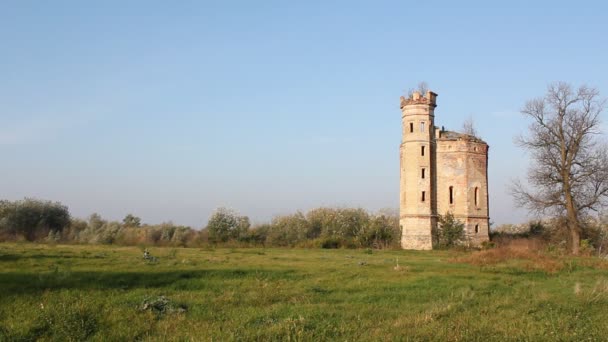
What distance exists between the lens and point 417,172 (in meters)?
46.3

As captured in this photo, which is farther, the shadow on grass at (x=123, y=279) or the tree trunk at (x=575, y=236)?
the tree trunk at (x=575, y=236)

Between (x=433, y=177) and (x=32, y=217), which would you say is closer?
(x=433, y=177)

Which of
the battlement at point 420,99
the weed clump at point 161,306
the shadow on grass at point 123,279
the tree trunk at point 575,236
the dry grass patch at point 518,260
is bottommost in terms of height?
the weed clump at point 161,306

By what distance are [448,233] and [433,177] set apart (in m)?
5.44

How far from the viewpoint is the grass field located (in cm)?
950

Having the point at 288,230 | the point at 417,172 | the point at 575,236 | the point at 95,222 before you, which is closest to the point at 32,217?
the point at 95,222

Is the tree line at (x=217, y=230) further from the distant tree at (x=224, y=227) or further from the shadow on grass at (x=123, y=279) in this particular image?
the shadow on grass at (x=123, y=279)

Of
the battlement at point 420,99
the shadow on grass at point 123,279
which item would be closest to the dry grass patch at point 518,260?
the shadow on grass at point 123,279

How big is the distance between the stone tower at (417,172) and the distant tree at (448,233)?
0.78m

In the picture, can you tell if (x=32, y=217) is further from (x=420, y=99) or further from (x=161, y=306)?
(x=161, y=306)

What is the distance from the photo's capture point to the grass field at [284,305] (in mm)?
9500

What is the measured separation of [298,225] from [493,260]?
1357 inches

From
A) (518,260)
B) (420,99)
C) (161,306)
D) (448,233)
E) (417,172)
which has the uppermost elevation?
(420,99)

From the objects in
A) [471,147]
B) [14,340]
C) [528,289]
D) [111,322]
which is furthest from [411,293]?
[471,147]
